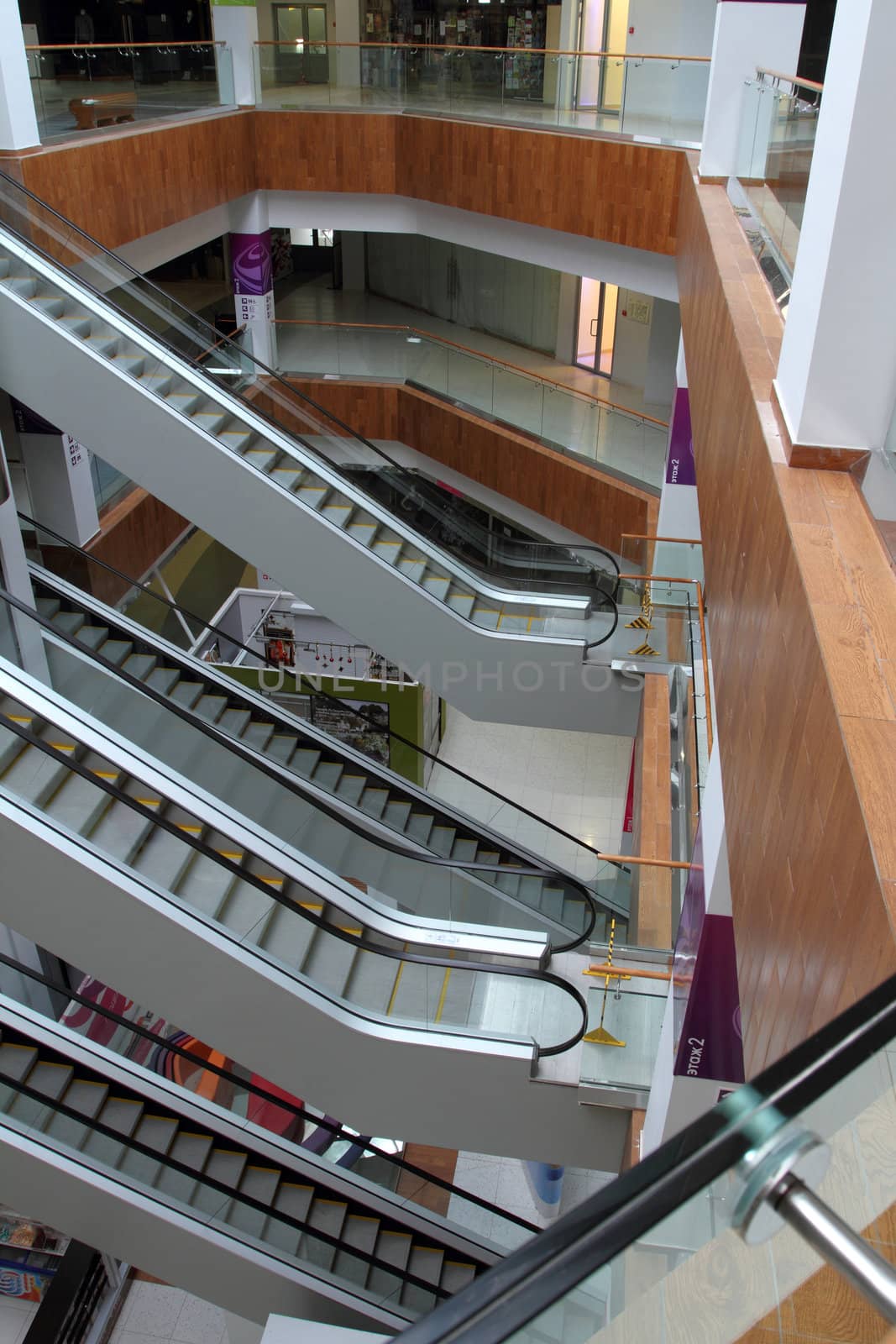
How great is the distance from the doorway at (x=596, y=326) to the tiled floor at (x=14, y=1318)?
14691mm

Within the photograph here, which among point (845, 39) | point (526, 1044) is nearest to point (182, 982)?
point (526, 1044)

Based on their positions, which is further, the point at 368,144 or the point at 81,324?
the point at 368,144

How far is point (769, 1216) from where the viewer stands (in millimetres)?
1042

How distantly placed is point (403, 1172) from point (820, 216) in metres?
8.21

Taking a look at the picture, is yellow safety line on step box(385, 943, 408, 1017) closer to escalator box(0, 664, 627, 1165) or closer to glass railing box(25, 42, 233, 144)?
escalator box(0, 664, 627, 1165)

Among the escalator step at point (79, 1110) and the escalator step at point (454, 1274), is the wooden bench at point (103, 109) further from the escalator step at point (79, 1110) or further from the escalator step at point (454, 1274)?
the escalator step at point (454, 1274)

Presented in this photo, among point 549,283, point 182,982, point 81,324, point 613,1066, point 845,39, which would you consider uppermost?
point 845,39

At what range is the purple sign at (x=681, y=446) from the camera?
34.8 ft

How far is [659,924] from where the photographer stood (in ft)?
23.5

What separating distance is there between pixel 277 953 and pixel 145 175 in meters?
9.20

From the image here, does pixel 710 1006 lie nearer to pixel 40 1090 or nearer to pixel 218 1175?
pixel 218 1175

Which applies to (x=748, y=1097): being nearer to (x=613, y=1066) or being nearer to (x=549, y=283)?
(x=613, y=1066)

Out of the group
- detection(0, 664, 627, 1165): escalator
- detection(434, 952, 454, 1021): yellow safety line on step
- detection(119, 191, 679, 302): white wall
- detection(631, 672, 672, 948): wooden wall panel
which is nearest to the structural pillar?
detection(119, 191, 679, 302): white wall

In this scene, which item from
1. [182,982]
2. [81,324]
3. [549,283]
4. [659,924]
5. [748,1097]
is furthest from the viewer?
[549,283]
